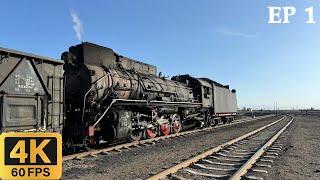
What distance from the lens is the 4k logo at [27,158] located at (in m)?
2.05

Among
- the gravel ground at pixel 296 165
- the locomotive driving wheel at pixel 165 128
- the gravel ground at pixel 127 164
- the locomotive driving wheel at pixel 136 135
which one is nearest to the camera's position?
the gravel ground at pixel 127 164

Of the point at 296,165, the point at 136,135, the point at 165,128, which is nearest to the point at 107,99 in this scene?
the point at 136,135

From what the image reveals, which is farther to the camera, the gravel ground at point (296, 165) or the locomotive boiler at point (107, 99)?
the locomotive boiler at point (107, 99)

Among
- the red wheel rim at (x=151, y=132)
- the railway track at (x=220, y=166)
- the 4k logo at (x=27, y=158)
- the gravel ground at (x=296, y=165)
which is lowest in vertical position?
the gravel ground at (x=296, y=165)

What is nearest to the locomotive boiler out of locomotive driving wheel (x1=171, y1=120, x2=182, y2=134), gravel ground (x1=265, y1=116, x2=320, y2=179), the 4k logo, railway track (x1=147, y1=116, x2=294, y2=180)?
locomotive driving wheel (x1=171, y1=120, x2=182, y2=134)

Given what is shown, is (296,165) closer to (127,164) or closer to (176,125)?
(127,164)

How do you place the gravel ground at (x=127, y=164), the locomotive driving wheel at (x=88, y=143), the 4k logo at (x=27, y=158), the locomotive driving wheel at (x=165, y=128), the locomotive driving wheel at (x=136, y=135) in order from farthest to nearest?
the locomotive driving wheel at (x=165, y=128) → the locomotive driving wheel at (x=136, y=135) → the locomotive driving wheel at (x=88, y=143) → the gravel ground at (x=127, y=164) → the 4k logo at (x=27, y=158)

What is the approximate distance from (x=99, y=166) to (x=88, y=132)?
264 centimetres

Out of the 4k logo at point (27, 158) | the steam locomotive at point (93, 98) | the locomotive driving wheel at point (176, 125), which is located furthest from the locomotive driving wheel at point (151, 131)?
the 4k logo at point (27, 158)

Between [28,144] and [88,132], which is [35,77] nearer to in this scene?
[88,132]

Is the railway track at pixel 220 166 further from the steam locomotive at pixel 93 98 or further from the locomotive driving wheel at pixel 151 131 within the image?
the locomotive driving wheel at pixel 151 131

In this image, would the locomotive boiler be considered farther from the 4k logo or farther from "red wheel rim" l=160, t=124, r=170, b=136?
the 4k logo

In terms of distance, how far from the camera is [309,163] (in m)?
9.15

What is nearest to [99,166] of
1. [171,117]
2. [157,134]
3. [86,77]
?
[86,77]
